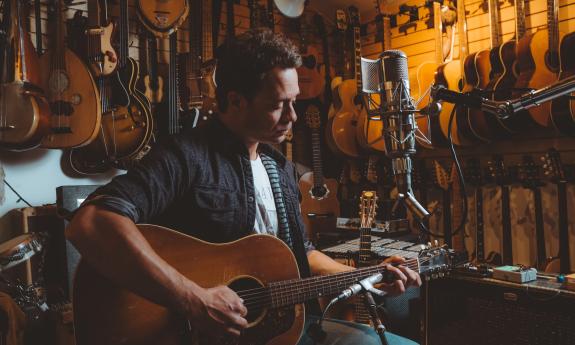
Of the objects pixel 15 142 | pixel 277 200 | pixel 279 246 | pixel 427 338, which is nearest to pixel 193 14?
pixel 15 142

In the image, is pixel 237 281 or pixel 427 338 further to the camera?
pixel 427 338

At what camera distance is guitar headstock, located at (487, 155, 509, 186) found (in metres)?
3.53

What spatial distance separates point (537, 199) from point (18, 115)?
3349 mm

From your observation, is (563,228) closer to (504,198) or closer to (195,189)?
(504,198)

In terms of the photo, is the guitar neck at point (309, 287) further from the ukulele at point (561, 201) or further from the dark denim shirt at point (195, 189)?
the ukulele at point (561, 201)

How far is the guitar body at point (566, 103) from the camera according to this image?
2.96m

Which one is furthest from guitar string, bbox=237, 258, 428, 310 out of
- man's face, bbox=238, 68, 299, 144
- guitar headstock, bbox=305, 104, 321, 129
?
guitar headstock, bbox=305, 104, 321, 129

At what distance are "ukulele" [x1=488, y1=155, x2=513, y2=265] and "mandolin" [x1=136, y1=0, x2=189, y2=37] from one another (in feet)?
8.29

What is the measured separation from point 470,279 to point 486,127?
3.88 feet

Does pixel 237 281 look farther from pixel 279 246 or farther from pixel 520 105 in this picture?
pixel 520 105

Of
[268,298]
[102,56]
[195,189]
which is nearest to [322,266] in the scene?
[268,298]

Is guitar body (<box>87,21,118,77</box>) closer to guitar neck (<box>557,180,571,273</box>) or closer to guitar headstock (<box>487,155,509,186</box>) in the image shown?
guitar headstock (<box>487,155,509,186</box>)

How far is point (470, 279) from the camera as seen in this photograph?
2775 mm

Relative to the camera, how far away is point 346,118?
14.4 feet
